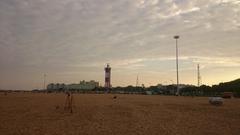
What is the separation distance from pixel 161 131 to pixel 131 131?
4.68 ft

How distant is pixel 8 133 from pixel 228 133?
32.5 ft

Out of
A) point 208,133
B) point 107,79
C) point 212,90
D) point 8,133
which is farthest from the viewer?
point 107,79

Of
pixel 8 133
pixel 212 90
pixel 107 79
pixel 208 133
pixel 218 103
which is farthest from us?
Answer: pixel 107 79

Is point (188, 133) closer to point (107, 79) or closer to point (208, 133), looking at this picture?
point (208, 133)

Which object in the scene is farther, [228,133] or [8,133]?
[228,133]

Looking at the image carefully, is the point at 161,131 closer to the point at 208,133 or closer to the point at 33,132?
the point at 208,133

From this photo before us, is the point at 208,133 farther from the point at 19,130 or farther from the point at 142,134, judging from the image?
the point at 19,130

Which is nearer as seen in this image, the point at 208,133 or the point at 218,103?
the point at 208,133

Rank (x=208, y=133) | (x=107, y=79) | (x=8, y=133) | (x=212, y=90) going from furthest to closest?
(x=107, y=79)
(x=212, y=90)
(x=208, y=133)
(x=8, y=133)

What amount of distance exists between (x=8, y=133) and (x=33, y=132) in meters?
1.06

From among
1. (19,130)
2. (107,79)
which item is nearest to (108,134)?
(19,130)

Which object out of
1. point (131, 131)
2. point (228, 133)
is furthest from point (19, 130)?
point (228, 133)

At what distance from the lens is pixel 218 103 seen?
42.5m

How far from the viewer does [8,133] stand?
1430 centimetres
